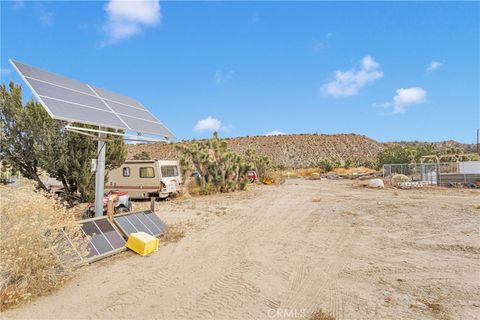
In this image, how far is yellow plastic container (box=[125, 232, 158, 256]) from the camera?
23.0ft

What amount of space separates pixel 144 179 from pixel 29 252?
41.5 ft

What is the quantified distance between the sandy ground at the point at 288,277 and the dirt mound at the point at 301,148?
73.7 metres

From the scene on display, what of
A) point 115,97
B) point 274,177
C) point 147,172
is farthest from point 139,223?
point 274,177

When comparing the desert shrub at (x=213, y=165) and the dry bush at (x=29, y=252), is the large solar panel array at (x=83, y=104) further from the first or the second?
the desert shrub at (x=213, y=165)

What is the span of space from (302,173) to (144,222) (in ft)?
151

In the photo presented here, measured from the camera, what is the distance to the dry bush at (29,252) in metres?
4.64

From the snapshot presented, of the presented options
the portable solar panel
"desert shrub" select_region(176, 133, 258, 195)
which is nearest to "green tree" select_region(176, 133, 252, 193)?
"desert shrub" select_region(176, 133, 258, 195)

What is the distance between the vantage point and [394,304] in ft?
15.1

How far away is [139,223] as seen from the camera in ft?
27.1

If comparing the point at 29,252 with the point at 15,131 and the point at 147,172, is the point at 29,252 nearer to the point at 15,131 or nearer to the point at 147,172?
the point at 15,131

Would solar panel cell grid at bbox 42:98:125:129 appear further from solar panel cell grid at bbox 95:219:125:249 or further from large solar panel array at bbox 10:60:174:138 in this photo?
solar panel cell grid at bbox 95:219:125:249

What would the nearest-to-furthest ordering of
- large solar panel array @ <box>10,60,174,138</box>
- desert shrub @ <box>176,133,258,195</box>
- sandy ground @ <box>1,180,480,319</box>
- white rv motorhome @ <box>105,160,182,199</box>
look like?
sandy ground @ <box>1,180,480,319</box> → large solar panel array @ <box>10,60,174,138</box> → white rv motorhome @ <box>105,160,182,199</box> → desert shrub @ <box>176,133,258,195</box>

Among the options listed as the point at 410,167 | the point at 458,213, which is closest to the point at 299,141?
the point at 410,167

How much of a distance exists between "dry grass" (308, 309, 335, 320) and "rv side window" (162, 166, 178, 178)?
14.2 meters
